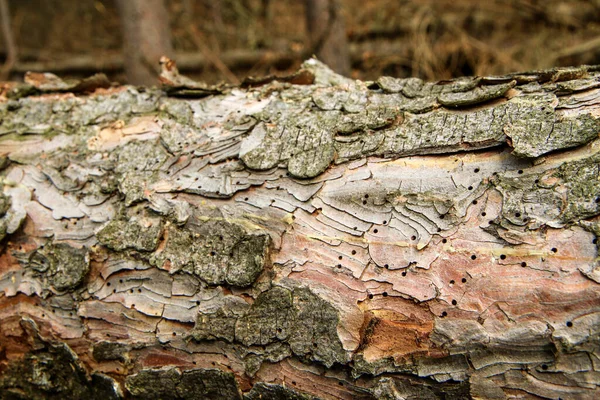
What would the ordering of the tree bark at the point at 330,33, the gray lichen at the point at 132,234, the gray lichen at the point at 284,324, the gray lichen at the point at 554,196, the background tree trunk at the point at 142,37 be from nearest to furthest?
the gray lichen at the point at 554,196, the gray lichen at the point at 284,324, the gray lichen at the point at 132,234, the background tree trunk at the point at 142,37, the tree bark at the point at 330,33

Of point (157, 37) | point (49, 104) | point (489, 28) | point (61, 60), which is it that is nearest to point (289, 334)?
point (49, 104)

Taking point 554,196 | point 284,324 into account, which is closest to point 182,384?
point 284,324

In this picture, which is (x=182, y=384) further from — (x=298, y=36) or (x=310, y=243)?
(x=298, y=36)

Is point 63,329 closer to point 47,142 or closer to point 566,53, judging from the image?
point 47,142

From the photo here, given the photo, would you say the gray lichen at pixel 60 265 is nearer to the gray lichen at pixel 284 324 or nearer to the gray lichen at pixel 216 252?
the gray lichen at pixel 216 252

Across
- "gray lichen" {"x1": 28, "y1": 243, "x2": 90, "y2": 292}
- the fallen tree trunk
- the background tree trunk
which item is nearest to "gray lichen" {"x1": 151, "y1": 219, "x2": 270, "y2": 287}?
the fallen tree trunk

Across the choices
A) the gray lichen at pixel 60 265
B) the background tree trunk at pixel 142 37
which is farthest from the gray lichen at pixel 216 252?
the background tree trunk at pixel 142 37

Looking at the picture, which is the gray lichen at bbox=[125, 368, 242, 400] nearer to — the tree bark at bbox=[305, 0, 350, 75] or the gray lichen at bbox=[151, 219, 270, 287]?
the gray lichen at bbox=[151, 219, 270, 287]
